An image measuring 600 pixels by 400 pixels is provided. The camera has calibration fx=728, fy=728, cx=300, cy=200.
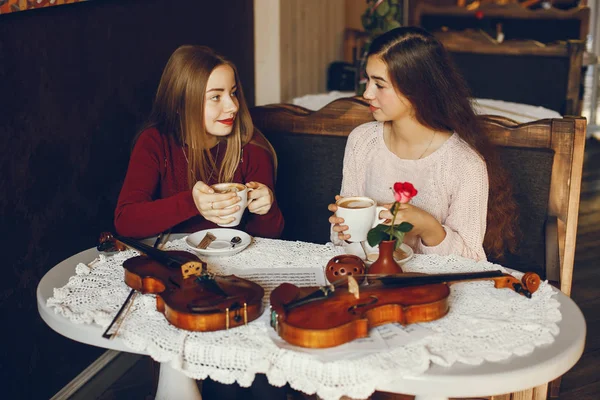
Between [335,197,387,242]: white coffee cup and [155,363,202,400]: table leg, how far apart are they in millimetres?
513

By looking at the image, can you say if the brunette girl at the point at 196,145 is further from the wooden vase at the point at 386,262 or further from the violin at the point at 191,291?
the wooden vase at the point at 386,262

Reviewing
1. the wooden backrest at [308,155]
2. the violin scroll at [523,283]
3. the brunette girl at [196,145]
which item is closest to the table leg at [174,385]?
the brunette girl at [196,145]

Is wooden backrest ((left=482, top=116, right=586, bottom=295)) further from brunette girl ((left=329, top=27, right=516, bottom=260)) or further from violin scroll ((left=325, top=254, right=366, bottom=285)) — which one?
violin scroll ((left=325, top=254, right=366, bottom=285))

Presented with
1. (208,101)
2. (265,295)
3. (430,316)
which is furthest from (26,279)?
(430,316)

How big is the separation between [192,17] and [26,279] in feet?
4.54

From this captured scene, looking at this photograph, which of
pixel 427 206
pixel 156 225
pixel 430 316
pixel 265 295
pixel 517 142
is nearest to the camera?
pixel 430 316

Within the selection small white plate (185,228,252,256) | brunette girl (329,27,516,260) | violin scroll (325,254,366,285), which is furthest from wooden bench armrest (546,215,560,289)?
small white plate (185,228,252,256)

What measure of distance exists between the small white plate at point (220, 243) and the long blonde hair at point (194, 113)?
38cm

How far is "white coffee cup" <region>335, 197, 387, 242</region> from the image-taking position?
1637 millimetres

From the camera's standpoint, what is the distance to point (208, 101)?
2201mm

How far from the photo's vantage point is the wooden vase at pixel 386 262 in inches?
61.6

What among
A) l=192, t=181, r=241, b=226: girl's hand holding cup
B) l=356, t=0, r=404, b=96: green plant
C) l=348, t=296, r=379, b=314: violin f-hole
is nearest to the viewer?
l=348, t=296, r=379, b=314: violin f-hole

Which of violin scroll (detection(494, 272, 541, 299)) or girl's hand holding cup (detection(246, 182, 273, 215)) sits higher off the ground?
girl's hand holding cup (detection(246, 182, 273, 215))

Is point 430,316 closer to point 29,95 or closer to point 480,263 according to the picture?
point 480,263
